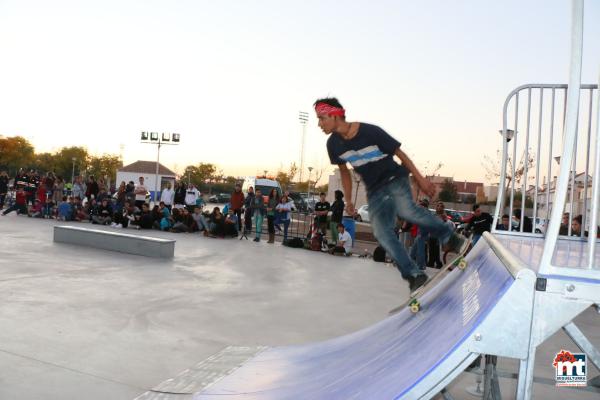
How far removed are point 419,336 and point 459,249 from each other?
5.00 feet

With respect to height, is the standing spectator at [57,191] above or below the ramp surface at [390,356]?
above

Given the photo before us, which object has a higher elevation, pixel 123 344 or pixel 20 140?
pixel 20 140

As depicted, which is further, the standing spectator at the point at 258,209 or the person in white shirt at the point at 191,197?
the person in white shirt at the point at 191,197

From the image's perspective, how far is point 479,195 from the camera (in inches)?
3642

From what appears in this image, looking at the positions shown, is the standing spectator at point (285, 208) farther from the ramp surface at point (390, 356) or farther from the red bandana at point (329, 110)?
the red bandana at point (329, 110)

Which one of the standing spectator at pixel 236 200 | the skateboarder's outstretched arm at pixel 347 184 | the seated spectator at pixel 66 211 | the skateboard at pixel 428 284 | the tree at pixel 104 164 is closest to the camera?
the skateboard at pixel 428 284

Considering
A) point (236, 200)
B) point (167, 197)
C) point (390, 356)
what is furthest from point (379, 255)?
point (390, 356)

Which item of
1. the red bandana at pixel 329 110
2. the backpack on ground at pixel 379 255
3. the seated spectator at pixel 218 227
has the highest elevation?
the red bandana at pixel 329 110

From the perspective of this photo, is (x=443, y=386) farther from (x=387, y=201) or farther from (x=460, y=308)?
(x=387, y=201)

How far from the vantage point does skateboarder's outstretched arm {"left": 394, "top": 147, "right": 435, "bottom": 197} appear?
3531 millimetres

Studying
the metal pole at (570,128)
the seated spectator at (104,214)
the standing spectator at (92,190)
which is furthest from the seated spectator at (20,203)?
the metal pole at (570,128)

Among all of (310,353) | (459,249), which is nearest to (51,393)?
(310,353)

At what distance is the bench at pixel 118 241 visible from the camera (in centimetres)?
1073

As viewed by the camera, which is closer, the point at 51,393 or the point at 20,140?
the point at 51,393
